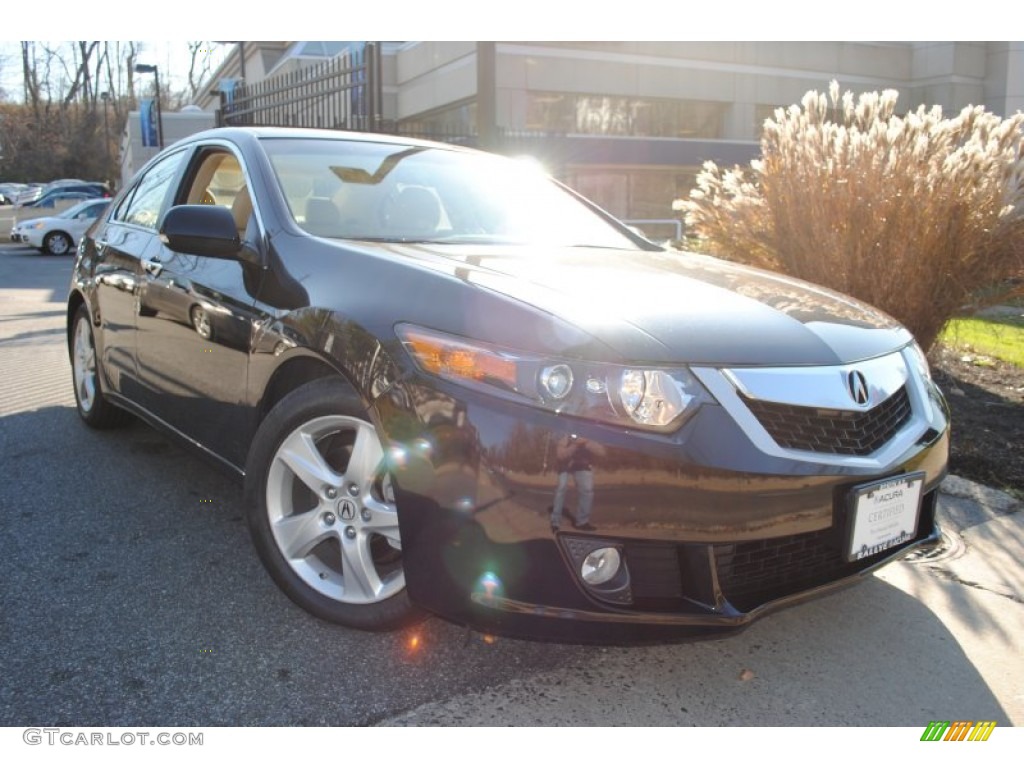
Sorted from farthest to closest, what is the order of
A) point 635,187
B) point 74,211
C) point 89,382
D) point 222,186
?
1. point 635,187
2. point 74,211
3. point 89,382
4. point 222,186

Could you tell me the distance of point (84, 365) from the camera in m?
4.83

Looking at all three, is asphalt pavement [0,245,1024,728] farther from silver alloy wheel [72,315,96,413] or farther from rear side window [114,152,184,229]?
rear side window [114,152,184,229]

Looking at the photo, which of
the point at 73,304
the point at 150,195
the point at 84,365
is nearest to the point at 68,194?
the point at 73,304

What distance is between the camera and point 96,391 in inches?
184

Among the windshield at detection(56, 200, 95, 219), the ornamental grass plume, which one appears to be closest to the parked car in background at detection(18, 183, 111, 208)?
the windshield at detection(56, 200, 95, 219)

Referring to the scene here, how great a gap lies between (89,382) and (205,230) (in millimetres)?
2231

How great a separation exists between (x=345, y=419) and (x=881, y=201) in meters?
4.42

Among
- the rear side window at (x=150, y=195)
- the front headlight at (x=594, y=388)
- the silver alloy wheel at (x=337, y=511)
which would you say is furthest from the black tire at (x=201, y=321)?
the front headlight at (x=594, y=388)

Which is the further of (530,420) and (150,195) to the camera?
(150,195)

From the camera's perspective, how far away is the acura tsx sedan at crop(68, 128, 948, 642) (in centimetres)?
209

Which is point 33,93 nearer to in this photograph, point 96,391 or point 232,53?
point 232,53
